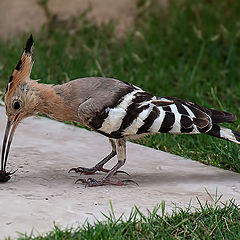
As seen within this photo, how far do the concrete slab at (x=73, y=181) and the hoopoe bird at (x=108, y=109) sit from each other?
19cm

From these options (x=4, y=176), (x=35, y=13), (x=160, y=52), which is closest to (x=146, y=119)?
(x=4, y=176)

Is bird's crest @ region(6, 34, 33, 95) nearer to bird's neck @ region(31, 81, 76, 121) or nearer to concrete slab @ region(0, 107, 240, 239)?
bird's neck @ region(31, 81, 76, 121)

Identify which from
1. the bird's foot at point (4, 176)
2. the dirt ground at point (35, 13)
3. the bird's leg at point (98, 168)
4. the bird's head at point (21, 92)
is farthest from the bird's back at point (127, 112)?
the dirt ground at point (35, 13)

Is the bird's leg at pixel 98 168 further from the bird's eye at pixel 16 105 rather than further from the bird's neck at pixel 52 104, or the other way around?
the bird's eye at pixel 16 105

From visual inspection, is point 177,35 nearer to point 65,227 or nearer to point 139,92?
point 139,92

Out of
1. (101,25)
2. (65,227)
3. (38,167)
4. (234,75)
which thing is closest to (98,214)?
(65,227)

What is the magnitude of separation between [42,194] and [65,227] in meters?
0.52

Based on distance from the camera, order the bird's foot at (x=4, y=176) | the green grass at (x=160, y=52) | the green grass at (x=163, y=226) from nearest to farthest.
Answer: the green grass at (x=163, y=226) → the bird's foot at (x=4, y=176) → the green grass at (x=160, y=52)

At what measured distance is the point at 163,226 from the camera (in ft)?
10.7

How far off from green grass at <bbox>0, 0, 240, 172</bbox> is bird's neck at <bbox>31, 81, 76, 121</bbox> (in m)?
1.91

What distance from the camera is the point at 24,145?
4.72 meters

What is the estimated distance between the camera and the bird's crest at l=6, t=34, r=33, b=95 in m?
3.89

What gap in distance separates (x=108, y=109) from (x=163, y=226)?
91 centimetres

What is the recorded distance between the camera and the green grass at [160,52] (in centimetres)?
645
